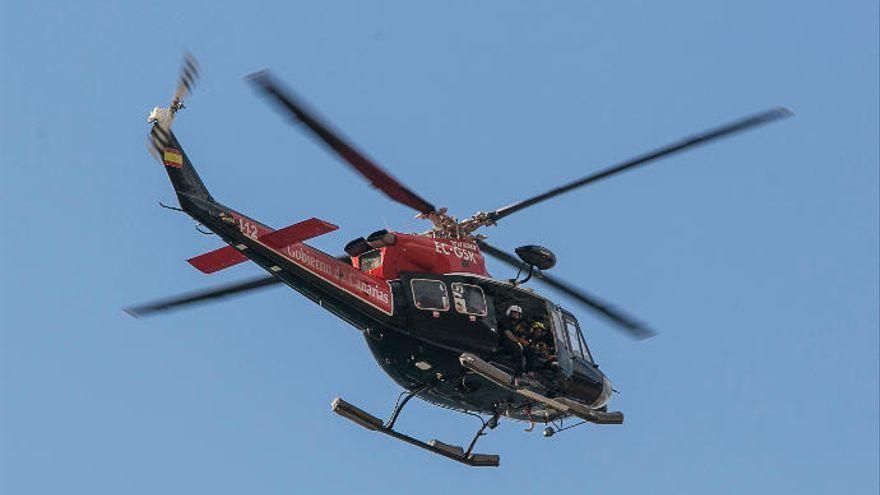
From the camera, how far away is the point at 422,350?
68.7ft

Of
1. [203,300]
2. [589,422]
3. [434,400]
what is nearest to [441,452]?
[434,400]

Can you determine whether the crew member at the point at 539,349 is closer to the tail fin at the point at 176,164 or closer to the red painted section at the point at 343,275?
the red painted section at the point at 343,275

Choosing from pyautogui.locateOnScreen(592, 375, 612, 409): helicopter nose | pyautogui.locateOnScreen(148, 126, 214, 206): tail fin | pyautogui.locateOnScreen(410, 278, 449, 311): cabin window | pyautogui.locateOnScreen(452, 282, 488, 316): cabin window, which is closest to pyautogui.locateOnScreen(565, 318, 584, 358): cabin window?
pyautogui.locateOnScreen(592, 375, 612, 409): helicopter nose

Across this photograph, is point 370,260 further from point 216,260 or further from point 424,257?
point 216,260

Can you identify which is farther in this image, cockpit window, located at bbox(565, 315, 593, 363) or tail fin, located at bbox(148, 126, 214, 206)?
cockpit window, located at bbox(565, 315, 593, 363)

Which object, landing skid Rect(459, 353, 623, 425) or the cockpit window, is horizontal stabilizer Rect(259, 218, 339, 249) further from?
the cockpit window

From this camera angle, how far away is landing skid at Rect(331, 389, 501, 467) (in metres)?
21.1

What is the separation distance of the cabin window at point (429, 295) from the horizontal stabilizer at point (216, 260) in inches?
93.0

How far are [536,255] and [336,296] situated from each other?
10.2ft

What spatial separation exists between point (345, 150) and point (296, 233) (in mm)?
1525

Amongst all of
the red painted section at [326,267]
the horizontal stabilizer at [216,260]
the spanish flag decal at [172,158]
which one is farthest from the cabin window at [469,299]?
the spanish flag decal at [172,158]

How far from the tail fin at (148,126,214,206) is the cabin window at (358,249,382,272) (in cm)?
278

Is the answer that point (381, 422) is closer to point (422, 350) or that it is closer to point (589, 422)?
point (422, 350)

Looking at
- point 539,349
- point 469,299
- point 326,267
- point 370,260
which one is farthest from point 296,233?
point 539,349
